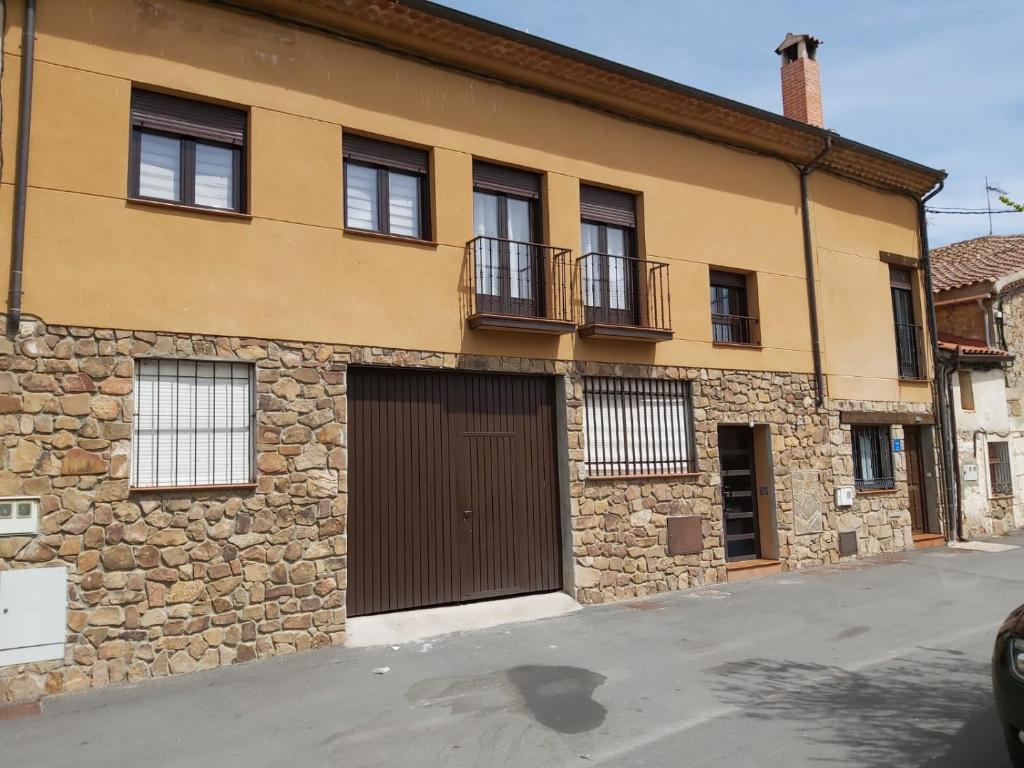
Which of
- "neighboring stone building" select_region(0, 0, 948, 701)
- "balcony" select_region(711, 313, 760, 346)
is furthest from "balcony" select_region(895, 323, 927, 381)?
"balcony" select_region(711, 313, 760, 346)

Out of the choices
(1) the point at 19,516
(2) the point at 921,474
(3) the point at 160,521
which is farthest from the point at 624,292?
(2) the point at 921,474

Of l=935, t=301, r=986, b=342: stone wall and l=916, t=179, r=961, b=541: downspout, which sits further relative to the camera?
l=935, t=301, r=986, b=342: stone wall

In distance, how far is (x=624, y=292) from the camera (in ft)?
33.7

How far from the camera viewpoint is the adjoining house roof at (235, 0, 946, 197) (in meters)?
8.23

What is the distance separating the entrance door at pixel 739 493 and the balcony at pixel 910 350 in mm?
4211

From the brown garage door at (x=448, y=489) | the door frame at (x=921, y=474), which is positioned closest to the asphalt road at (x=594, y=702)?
the brown garage door at (x=448, y=489)

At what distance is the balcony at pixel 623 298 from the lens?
970cm

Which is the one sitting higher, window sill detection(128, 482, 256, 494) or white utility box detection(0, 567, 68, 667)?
window sill detection(128, 482, 256, 494)

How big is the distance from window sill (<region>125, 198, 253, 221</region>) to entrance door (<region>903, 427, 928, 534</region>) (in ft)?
38.5

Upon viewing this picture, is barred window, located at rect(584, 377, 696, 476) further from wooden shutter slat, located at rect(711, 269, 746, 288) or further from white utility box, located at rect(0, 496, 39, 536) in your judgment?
white utility box, located at rect(0, 496, 39, 536)

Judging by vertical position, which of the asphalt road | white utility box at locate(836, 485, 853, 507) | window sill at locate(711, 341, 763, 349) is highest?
window sill at locate(711, 341, 763, 349)

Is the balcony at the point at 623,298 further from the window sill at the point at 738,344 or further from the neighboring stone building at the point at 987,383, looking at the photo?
the neighboring stone building at the point at 987,383

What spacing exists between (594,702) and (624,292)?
584cm

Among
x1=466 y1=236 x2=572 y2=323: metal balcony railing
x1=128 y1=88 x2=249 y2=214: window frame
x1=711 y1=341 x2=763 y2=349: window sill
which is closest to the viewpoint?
x1=128 y1=88 x2=249 y2=214: window frame
